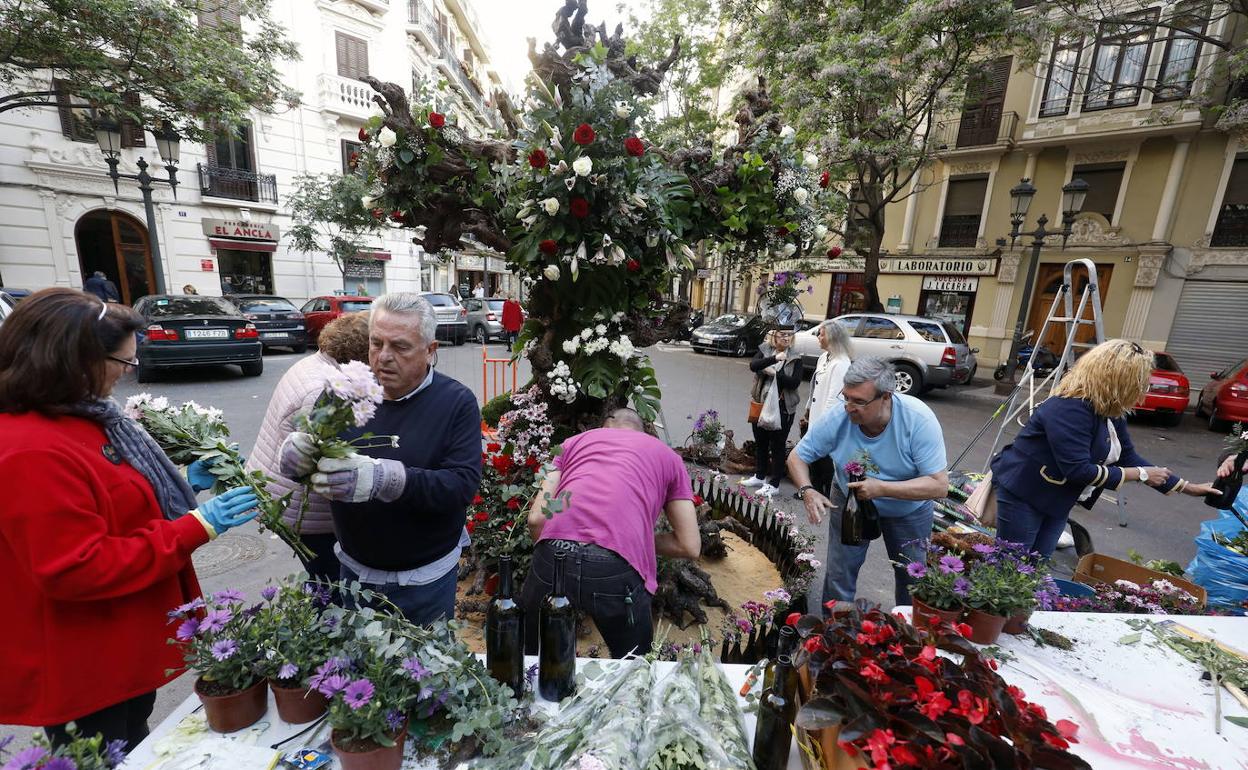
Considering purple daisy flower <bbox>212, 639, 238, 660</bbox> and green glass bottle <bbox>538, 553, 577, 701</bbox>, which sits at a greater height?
purple daisy flower <bbox>212, 639, 238, 660</bbox>

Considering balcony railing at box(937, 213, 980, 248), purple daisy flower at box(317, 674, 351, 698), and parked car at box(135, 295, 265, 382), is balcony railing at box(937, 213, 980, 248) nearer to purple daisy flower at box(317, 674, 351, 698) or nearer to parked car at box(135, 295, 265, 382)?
parked car at box(135, 295, 265, 382)

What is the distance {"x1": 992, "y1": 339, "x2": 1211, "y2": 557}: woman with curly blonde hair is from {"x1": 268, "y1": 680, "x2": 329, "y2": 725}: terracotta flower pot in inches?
130

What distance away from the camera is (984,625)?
1.72 metres

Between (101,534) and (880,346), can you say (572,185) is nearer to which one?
(101,534)

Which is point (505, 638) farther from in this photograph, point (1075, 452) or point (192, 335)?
point (192, 335)

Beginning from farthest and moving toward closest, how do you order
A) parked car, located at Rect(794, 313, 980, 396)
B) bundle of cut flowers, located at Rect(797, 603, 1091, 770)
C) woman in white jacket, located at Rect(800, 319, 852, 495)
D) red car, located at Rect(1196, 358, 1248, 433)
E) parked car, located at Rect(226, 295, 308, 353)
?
1. parked car, located at Rect(226, 295, 308, 353)
2. parked car, located at Rect(794, 313, 980, 396)
3. red car, located at Rect(1196, 358, 1248, 433)
4. woman in white jacket, located at Rect(800, 319, 852, 495)
5. bundle of cut flowers, located at Rect(797, 603, 1091, 770)

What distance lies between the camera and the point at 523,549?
3.18 meters

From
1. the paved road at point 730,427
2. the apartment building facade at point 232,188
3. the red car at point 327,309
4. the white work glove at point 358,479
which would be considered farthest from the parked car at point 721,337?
the white work glove at point 358,479

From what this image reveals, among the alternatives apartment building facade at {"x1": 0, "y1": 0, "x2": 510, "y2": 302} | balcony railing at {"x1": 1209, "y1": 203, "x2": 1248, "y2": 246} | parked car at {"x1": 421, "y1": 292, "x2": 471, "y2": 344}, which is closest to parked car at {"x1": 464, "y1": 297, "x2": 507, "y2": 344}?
parked car at {"x1": 421, "y1": 292, "x2": 471, "y2": 344}

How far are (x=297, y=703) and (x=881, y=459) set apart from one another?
2.55 m

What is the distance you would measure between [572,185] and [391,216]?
118 centimetres

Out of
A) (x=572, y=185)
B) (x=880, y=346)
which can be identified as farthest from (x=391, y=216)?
(x=880, y=346)

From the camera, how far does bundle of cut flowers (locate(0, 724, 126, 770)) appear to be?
88cm

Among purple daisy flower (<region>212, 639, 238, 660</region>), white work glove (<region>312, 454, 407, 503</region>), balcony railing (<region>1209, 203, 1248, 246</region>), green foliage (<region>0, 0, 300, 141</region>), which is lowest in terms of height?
purple daisy flower (<region>212, 639, 238, 660</region>)
